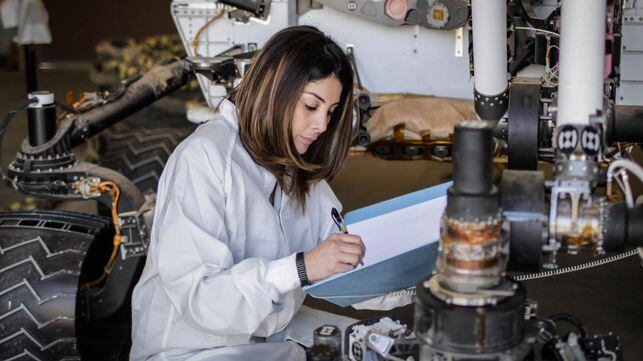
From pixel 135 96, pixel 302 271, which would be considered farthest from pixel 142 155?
pixel 302 271

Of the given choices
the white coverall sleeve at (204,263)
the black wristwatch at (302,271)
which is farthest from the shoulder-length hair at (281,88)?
the black wristwatch at (302,271)

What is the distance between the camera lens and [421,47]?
3.76m

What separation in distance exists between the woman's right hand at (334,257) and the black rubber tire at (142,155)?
8.51 feet

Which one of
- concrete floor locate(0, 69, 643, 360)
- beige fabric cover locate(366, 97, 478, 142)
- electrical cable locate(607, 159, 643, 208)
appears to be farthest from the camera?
concrete floor locate(0, 69, 643, 360)

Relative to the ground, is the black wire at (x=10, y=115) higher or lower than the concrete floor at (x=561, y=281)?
higher

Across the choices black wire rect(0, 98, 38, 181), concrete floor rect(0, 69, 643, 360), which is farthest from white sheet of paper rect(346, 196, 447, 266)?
black wire rect(0, 98, 38, 181)

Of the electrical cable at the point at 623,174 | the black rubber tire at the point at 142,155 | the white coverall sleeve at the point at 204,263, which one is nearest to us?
the electrical cable at the point at 623,174

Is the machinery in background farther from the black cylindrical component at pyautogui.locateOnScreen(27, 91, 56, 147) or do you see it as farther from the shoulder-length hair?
the shoulder-length hair

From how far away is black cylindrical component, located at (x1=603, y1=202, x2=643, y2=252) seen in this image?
1483mm

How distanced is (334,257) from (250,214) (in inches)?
15.5

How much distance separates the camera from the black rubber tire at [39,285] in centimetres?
283

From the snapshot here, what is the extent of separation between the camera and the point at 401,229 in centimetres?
204

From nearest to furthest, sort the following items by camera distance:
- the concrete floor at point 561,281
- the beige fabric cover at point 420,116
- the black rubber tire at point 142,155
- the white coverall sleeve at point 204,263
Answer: the white coverall sleeve at point 204,263, the beige fabric cover at point 420,116, the concrete floor at point 561,281, the black rubber tire at point 142,155

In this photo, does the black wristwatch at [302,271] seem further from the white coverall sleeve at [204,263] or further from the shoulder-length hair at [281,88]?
the shoulder-length hair at [281,88]
